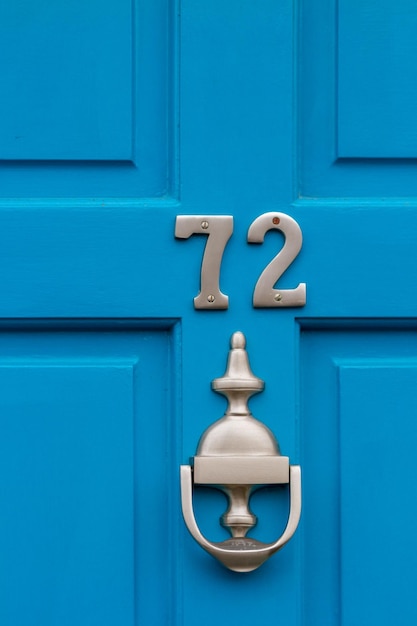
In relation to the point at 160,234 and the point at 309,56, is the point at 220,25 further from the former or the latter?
the point at 160,234

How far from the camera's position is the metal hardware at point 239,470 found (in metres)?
0.84

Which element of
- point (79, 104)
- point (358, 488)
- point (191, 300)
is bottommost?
point (358, 488)

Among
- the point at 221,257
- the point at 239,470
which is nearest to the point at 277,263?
the point at 221,257

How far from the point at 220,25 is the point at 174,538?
486 millimetres

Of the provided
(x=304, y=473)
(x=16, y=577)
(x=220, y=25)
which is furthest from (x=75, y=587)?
(x=220, y=25)

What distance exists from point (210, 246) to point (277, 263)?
6cm

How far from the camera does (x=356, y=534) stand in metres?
0.88

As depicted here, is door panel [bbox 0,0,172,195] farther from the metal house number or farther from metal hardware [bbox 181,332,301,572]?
metal hardware [bbox 181,332,301,572]

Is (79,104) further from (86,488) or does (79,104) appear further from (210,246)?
(86,488)

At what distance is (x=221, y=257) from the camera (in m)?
0.89

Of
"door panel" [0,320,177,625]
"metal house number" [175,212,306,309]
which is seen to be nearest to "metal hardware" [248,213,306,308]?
"metal house number" [175,212,306,309]

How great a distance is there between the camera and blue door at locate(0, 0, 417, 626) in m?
0.87

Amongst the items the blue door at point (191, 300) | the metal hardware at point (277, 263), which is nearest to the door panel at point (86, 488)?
the blue door at point (191, 300)

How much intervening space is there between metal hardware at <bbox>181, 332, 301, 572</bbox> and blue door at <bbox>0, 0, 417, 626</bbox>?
2cm
